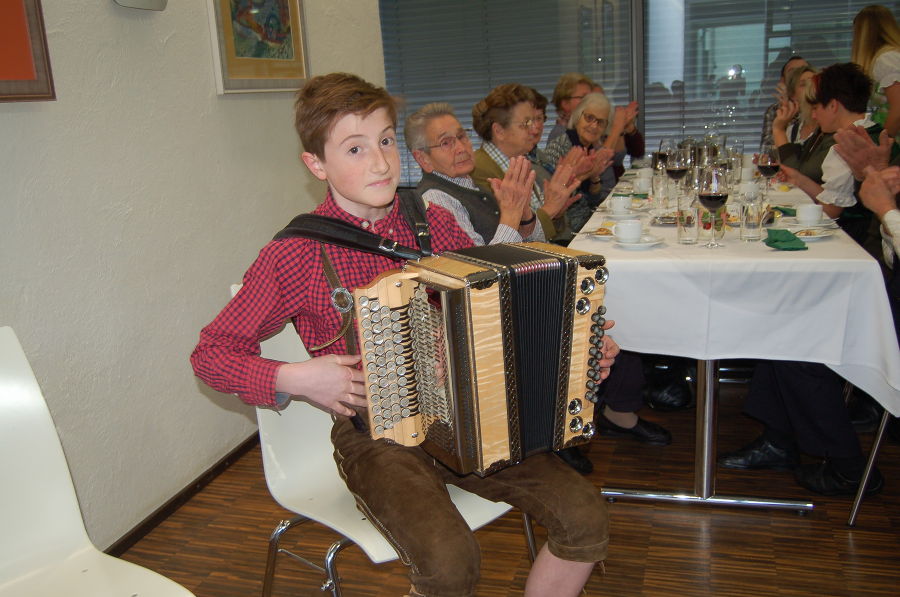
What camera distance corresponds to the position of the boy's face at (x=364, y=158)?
5.26ft

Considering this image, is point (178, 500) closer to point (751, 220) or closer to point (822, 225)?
point (751, 220)

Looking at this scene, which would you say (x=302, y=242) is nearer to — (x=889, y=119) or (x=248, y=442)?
(x=248, y=442)

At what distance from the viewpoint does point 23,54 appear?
195 cm

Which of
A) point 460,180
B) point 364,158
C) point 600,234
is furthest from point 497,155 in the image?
point 364,158

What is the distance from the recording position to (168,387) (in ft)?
8.39

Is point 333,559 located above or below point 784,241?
below

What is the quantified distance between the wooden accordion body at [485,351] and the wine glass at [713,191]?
942mm

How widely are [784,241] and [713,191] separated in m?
0.25

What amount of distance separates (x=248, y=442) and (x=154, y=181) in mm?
1077

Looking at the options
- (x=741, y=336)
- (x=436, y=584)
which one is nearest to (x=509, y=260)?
(x=436, y=584)

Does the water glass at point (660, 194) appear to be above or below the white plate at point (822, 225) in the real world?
above

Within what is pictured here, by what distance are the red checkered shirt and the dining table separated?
830 mm

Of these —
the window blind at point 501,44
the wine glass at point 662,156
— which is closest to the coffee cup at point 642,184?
the wine glass at point 662,156

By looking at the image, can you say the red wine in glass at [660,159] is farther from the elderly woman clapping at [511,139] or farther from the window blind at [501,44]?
the window blind at [501,44]
